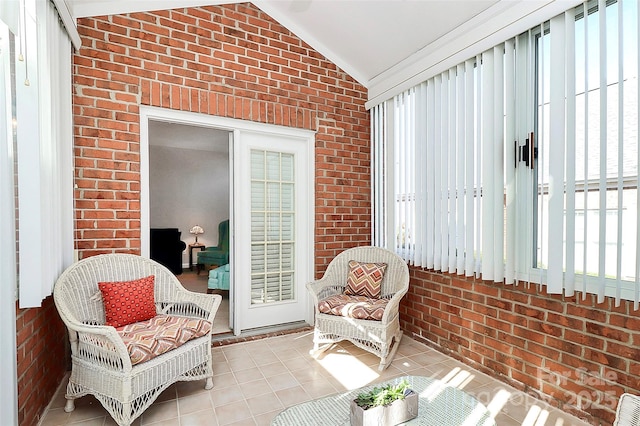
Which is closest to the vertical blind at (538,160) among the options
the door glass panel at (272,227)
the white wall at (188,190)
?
the door glass panel at (272,227)

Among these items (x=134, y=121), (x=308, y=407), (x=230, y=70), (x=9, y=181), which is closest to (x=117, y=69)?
(x=134, y=121)

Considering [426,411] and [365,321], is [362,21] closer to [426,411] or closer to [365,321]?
Answer: [365,321]

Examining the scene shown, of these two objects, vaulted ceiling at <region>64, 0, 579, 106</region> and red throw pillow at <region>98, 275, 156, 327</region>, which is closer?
red throw pillow at <region>98, 275, 156, 327</region>

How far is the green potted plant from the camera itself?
1.46 meters

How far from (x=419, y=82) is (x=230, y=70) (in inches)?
71.9

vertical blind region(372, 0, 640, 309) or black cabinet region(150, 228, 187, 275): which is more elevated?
vertical blind region(372, 0, 640, 309)

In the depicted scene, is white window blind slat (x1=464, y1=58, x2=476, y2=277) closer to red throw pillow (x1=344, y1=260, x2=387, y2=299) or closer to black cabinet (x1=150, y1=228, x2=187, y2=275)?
red throw pillow (x1=344, y1=260, x2=387, y2=299)

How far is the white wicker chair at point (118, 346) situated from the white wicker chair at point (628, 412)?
2224 mm

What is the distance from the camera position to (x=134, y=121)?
9.71 feet

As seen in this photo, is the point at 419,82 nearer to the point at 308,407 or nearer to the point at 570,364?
the point at 570,364

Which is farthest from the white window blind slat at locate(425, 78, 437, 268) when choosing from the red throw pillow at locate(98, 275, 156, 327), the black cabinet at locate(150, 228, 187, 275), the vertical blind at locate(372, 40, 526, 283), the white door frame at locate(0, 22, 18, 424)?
the black cabinet at locate(150, 228, 187, 275)

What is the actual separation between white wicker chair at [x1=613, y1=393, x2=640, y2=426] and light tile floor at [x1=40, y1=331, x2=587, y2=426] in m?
0.99

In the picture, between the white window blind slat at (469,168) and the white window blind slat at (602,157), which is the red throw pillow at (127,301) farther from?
the white window blind slat at (602,157)

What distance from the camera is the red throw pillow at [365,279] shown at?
324 centimetres
